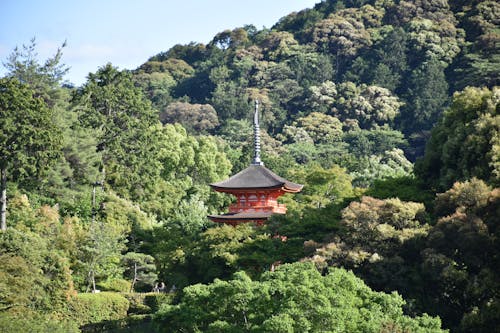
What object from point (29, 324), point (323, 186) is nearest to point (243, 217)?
point (323, 186)

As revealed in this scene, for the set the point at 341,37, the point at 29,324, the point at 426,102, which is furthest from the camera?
the point at 341,37

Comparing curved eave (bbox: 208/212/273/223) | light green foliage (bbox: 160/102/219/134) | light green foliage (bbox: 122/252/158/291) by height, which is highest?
light green foliage (bbox: 160/102/219/134)

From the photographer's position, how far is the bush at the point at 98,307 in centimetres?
3092

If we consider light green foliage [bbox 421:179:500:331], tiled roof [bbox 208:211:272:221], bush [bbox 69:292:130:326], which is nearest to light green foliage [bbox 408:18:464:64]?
tiled roof [bbox 208:211:272:221]

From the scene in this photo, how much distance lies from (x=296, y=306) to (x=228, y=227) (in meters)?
9.85

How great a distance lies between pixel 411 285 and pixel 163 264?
10509 mm

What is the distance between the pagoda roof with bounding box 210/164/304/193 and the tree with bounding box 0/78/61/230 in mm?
6618

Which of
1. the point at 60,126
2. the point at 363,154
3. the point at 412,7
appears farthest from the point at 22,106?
the point at 412,7

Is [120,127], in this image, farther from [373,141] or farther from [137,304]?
[373,141]

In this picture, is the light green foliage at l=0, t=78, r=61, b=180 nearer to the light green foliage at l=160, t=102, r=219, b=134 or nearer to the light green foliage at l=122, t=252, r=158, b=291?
the light green foliage at l=122, t=252, r=158, b=291

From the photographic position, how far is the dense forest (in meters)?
21.2

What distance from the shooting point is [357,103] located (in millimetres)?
78188

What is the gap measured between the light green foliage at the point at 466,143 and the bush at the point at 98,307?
1109cm

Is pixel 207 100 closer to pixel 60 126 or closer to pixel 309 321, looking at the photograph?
pixel 60 126
